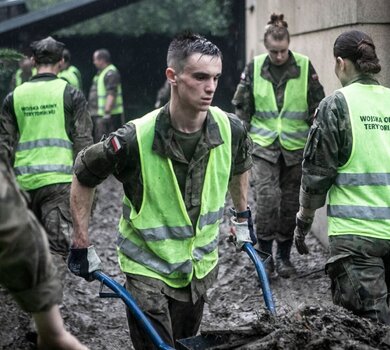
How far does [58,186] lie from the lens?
21.6 ft

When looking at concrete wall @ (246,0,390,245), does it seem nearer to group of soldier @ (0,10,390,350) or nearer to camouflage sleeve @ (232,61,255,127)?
camouflage sleeve @ (232,61,255,127)

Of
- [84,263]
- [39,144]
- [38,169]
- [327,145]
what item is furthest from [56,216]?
[327,145]

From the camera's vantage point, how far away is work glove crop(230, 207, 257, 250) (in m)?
4.42

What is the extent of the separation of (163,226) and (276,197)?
3.44 m

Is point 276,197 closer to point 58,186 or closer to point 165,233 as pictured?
point 58,186

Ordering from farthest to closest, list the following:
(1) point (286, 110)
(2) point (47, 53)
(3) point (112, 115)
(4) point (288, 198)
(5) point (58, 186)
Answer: (3) point (112, 115) → (4) point (288, 198) → (1) point (286, 110) → (2) point (47, 53) → (5) point (58, 186)

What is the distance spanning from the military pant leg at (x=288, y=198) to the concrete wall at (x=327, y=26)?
0.75 m

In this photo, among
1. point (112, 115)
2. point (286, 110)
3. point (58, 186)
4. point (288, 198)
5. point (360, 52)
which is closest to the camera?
point (360, 52)

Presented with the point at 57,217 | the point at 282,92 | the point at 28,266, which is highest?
the point at 28,266

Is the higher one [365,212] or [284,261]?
[365,212]

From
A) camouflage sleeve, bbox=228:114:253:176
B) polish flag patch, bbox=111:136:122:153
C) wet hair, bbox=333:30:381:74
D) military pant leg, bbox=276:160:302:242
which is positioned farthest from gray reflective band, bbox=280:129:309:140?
polish flag patch, bbox=111:136:122:153

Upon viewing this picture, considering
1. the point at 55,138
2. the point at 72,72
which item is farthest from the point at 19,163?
the point at 72,72

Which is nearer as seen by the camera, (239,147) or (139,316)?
(139,316)

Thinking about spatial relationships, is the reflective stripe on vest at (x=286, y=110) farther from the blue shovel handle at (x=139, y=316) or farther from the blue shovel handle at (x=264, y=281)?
the blue shovel handle at (x=139, y=316)
